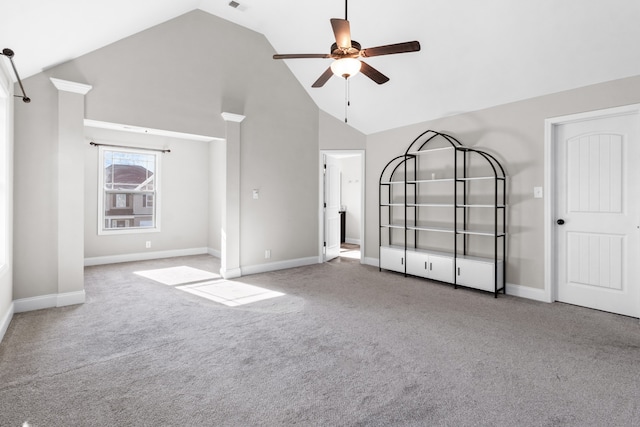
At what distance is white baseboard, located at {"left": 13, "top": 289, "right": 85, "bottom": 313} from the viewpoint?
11.3 ft

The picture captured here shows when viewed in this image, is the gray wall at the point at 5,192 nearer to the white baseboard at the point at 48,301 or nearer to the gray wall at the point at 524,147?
the white baseboard at the point at 48,301

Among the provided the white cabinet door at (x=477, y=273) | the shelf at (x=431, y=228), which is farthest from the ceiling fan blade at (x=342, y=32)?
the white cabinet door at (x=477, y=273)

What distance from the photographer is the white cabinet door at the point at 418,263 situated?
191 inches

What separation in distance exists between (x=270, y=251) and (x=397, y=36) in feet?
12.2

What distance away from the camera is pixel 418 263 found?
496cm

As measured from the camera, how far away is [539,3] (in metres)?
3.08

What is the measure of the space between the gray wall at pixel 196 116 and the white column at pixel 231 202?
13cm

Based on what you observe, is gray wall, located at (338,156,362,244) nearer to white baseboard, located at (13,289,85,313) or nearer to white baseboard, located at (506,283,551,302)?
white baseboard, located at (506,283,551,302)

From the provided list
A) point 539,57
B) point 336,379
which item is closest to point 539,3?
point 539,57

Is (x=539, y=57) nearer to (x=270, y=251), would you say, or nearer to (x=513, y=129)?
(x=513, y=129)

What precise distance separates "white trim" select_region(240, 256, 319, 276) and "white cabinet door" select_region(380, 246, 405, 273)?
4.37ft

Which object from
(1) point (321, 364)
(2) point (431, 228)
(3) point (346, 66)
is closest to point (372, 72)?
(3) point (346, 66)

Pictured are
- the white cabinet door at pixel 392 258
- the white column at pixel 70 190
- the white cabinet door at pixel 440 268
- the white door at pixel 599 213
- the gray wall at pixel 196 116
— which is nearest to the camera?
the white door at pixel 599 213

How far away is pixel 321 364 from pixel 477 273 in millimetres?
2773
